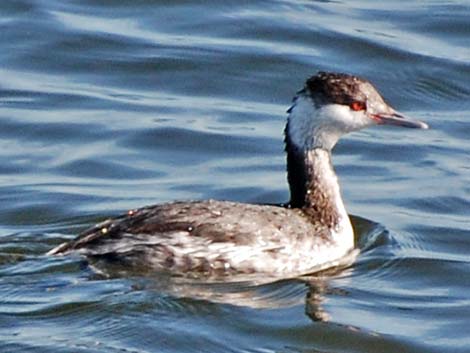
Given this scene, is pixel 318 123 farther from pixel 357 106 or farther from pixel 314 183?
pixel 314 183

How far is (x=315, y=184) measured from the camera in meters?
13.5

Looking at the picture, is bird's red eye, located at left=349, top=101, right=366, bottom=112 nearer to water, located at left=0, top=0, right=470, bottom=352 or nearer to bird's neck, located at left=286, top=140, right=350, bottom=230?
bird's neck, located at left=286, top=140, right=350, bottom=230

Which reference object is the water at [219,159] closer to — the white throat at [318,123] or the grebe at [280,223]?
the grebe at [280,223]

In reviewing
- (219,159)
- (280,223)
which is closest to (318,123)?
(280,223)

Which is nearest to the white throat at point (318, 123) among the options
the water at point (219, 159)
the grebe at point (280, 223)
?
the grebe at point (280, 223)

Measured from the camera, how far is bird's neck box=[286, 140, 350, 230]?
13.4m

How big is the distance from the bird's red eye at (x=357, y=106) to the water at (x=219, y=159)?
3.34ft

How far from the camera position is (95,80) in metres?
17.6

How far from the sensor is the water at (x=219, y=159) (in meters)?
11.8

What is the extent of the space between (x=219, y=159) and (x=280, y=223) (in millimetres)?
2631

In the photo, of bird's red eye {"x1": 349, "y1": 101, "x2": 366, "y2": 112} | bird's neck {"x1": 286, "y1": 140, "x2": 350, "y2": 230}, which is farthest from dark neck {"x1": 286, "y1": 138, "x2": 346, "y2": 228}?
bird's red eye {"x1": 349, "y1": 101, "x2": 366, "y2": 112}

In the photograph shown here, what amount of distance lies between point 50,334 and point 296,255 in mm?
2203

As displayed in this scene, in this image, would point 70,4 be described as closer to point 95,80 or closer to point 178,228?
point 95,80

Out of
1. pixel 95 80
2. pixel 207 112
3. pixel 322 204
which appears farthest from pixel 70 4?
pixel 322 204
